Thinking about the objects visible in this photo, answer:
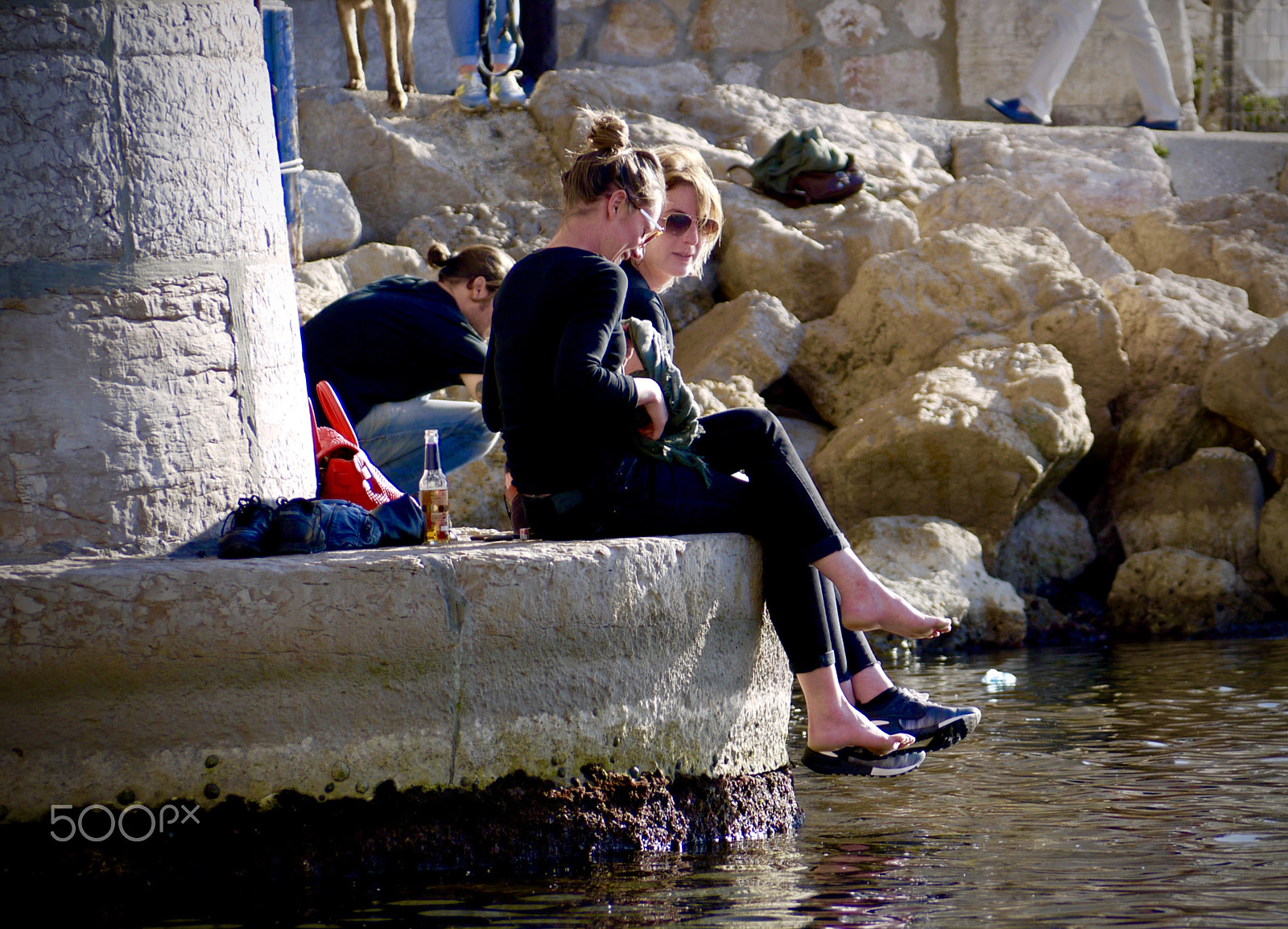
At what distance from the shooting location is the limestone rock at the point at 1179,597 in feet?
21.8

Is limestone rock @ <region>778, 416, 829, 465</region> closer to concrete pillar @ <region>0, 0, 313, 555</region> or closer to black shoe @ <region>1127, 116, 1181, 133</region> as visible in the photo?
black shoe @ <region>1127, 116, 1181, 133</region>

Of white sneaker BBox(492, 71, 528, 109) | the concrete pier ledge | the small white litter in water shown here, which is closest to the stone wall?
white sneaker BBox(492, 71, 528, 109)

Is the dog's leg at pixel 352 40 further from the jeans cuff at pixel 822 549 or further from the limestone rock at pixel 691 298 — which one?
the jeans cuff at pixel 822 549

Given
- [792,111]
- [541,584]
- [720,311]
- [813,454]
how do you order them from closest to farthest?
[541,584], [813,454], [720,311], [792,111]

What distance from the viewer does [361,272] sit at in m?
7.75

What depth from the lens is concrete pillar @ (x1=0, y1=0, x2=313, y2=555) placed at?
284cm

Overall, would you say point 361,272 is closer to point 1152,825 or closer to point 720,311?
point 720,311

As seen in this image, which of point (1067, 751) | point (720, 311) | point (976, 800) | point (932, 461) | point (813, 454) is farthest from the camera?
point (720, 311)

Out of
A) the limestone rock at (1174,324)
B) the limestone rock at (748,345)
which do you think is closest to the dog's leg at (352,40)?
the limestone rock at (748,345)

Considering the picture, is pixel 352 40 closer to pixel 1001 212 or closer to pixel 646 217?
pixel 1001 212

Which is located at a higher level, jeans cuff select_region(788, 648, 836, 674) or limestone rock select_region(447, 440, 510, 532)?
jeans cuff select_region(788, 648, 836, 674)

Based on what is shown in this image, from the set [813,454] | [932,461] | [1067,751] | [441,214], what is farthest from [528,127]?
[1067,751]

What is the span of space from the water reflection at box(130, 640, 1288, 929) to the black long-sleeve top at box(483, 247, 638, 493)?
Result: 2.76 ft

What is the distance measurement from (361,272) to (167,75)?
4.83 meters
